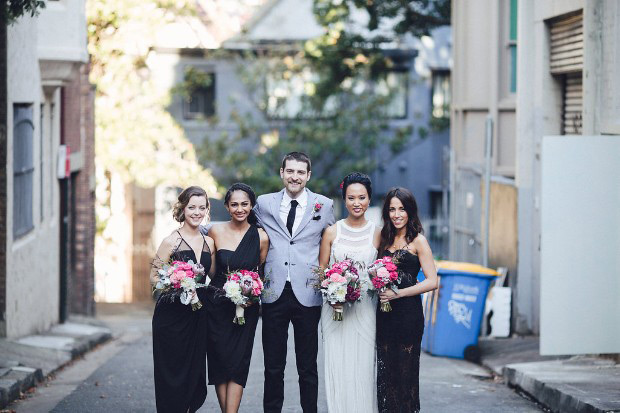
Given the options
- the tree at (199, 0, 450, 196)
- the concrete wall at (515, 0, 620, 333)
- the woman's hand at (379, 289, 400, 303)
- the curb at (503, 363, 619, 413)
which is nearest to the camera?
the woman's hand at (379, 289, 400, 303)

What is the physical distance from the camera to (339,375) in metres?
8.41

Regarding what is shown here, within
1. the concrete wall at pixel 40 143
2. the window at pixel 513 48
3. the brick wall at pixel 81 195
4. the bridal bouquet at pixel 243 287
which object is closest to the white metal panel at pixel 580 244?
the bridal bouquet at pixel 243 287

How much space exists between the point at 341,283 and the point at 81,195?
12.3 metres

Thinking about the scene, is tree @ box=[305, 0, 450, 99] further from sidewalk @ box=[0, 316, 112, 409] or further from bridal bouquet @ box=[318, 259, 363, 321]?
bridal bouquet @ box=[318, 259, 363, 321]

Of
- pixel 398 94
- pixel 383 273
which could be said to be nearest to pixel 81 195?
pixel 383 273

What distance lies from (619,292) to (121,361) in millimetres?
6202

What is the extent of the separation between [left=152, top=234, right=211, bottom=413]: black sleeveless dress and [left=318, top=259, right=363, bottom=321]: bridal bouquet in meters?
0.96

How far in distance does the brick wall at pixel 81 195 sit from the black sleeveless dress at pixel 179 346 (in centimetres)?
1096

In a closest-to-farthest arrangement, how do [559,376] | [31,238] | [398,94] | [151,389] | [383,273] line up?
[383,273], [559,376], [151,389], [31,238], [398,94]

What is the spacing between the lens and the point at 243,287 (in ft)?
26.6

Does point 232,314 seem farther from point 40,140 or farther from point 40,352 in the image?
point 40,140

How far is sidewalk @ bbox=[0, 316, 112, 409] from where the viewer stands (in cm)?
1103

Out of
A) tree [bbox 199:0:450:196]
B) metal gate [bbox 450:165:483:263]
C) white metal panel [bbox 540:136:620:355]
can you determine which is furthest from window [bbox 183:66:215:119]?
white metal panel [bbox 540:136:620:355]

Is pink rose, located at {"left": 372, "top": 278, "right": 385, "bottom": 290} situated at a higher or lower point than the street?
higher
